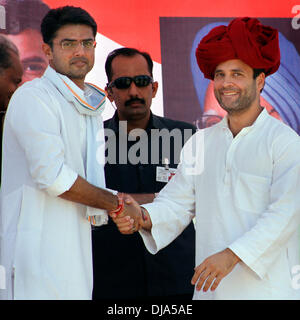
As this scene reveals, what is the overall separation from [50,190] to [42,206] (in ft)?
0.36

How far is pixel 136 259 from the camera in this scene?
4.27 m

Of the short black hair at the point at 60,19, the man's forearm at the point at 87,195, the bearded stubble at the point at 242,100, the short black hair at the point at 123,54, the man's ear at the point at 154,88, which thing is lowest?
the man's forearm at the point at 87,195

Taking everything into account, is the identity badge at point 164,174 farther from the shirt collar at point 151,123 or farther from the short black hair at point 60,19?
the short black hair at point 60,19

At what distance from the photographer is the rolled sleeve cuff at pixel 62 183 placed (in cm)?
329

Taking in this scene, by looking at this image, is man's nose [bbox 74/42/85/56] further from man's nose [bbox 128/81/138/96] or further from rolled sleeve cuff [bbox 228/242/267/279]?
rolled sleeve cuff [bbox 228/242/267/279]

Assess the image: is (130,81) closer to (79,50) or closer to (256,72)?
(79,50)

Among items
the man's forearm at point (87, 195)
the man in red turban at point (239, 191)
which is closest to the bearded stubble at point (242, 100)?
the man in red turban at point (239, 191)

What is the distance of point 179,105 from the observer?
4680 millimetres

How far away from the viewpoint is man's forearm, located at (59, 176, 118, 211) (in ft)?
10.9

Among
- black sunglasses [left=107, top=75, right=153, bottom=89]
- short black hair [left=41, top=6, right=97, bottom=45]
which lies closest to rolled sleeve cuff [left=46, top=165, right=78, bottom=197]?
short black hair [left=41, top=6, right=97, bottom=45]

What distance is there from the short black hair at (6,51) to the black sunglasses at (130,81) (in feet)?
2.30

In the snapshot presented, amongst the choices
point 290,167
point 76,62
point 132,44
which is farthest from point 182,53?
point 290,167
